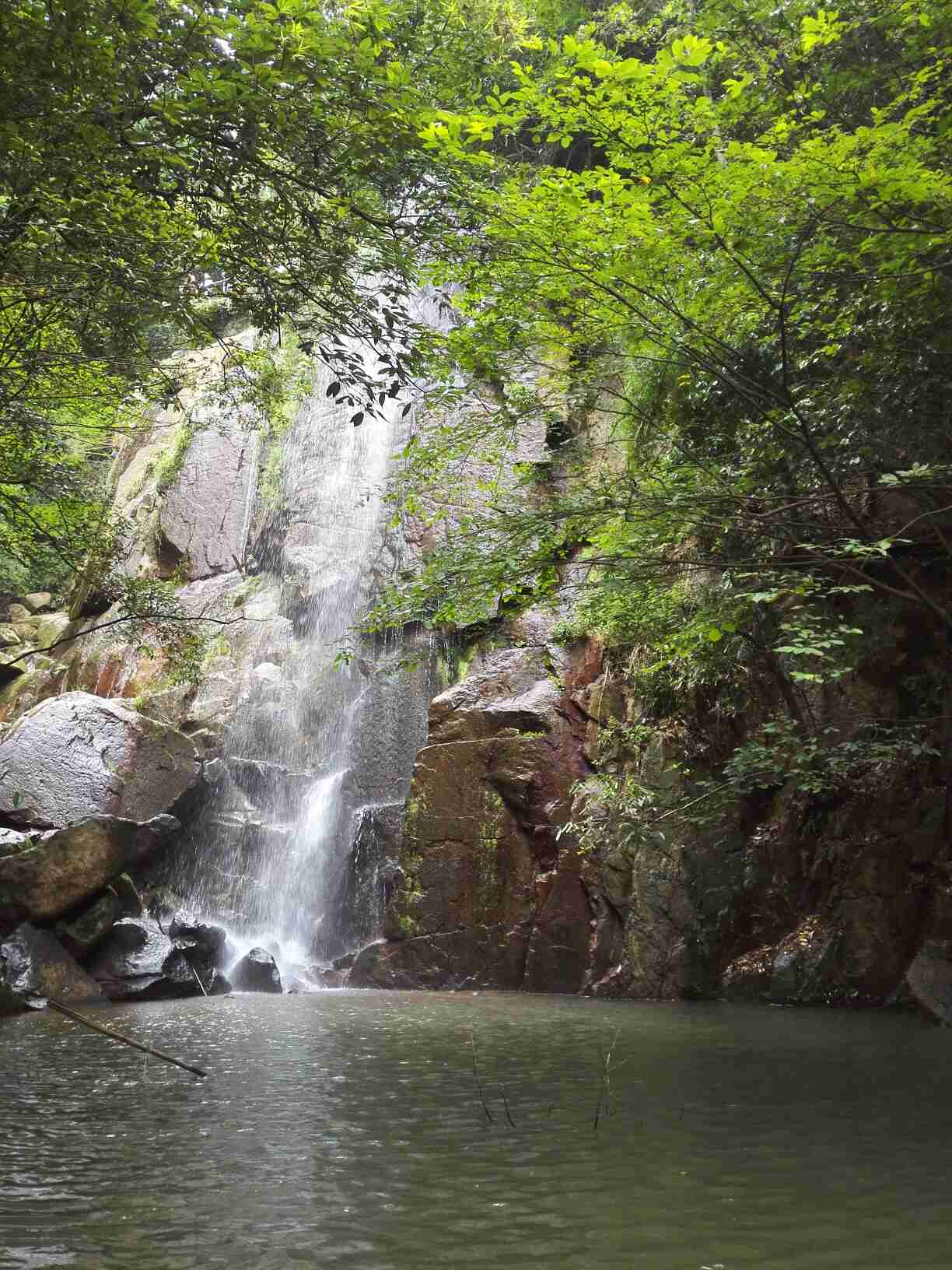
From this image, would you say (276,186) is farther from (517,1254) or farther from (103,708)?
(103,708)

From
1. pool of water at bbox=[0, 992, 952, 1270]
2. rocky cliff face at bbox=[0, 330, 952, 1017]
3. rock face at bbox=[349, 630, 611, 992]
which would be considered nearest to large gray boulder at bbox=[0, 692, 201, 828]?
rocky cliff face at bbox=[0, 330, 952, 1017]

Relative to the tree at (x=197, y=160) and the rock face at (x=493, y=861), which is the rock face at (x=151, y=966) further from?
the tree at (x=197, y=160)

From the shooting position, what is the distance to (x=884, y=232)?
6.79 metres

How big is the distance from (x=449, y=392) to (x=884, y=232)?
358 centimetres

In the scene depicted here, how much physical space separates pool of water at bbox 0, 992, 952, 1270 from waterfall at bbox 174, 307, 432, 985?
171 inches

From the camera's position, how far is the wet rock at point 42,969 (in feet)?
40.4

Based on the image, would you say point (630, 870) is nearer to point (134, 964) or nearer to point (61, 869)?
point (134, 964)

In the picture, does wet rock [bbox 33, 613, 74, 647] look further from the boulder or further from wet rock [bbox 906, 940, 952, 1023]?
wet rock [bbox 906, 940, 952, 1023]

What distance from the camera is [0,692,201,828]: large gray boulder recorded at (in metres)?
15.4

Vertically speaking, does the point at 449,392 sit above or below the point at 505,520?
above

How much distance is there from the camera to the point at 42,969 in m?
12.6

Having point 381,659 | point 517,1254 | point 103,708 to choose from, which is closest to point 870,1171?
point 517,1254

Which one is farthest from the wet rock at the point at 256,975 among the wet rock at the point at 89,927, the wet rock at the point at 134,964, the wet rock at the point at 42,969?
the wet rock at the point at 42,969

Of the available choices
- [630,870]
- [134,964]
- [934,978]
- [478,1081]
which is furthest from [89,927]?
[934,978]
